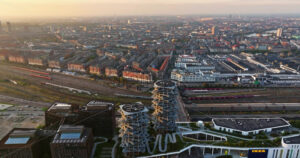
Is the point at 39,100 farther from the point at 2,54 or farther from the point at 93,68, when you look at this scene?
the point at 2,54

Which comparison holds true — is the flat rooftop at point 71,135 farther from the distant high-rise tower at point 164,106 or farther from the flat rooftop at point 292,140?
the flat rooftop at point 292,140

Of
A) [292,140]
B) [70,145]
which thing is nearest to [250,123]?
[292,140]

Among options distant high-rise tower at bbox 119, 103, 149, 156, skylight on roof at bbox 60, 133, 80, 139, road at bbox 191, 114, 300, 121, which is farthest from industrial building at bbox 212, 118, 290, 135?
skylight on roof at bbox 60, 133, 80, 139

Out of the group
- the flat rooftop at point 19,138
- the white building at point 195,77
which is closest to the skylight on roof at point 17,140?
the flat rooftop at point 19,138

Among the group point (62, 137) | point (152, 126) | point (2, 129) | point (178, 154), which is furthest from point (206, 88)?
point (2, 129)

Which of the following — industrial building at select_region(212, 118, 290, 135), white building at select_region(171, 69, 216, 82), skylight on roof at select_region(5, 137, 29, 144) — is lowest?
industrial building at select_region(212, 118, 290, 135)

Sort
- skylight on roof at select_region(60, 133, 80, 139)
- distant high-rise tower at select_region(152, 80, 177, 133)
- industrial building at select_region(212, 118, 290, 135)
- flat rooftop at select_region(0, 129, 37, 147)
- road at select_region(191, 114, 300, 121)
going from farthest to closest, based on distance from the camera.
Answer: road at select_region(191, 114, 300, 121)
distant high-rise tower at select_region(152, 80, 177, 133)
industrial building at select_region(212, 118, 290, 135)
skylight on roof at select_region(60, 133, 80, 139)
flat rooftop at select_region(0, 129, 37, 147)

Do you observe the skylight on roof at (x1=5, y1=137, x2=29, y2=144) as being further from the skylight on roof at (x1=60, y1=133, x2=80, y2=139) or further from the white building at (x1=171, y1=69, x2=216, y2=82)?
the white building at (x1=171, y1=69, x2=216, y2=82)
